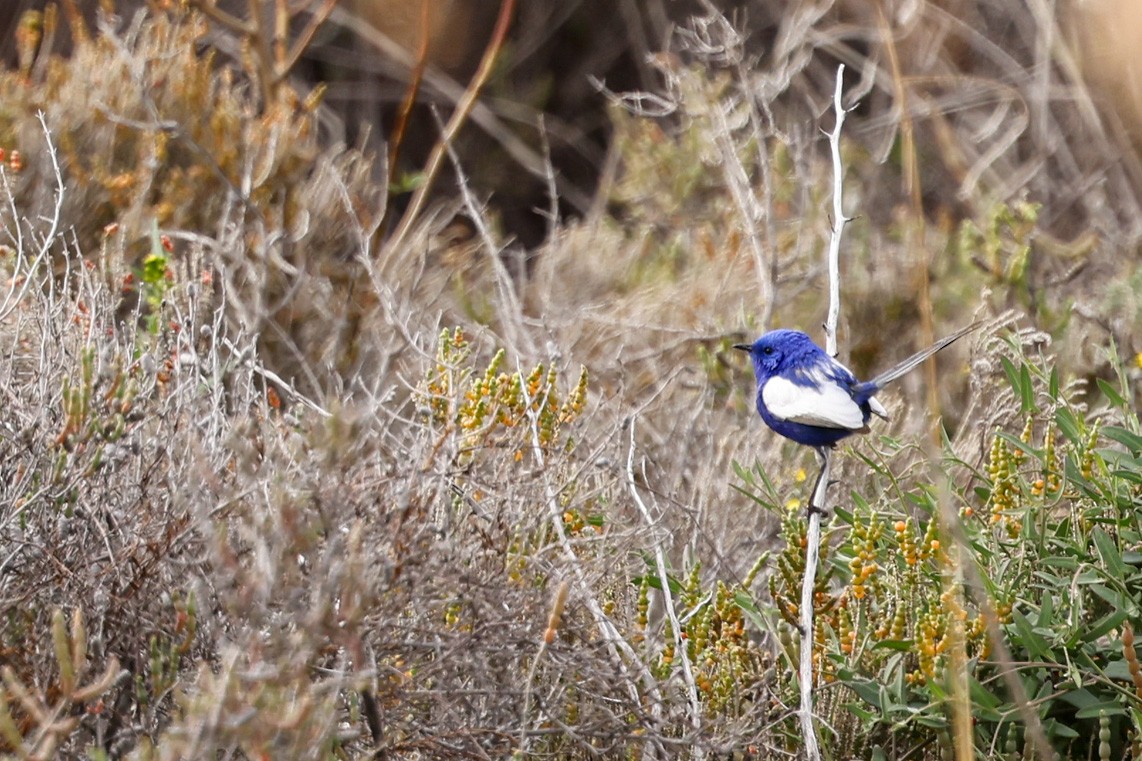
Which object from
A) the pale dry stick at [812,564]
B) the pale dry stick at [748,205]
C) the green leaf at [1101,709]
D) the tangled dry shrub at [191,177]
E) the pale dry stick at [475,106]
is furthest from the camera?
the pale dry stick at [475,106]

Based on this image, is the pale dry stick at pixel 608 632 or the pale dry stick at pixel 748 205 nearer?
the pale dry stick at pixel 608 632

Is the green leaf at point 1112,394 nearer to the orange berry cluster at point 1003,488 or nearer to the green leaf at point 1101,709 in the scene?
the orange berry cluster at point 1003,488

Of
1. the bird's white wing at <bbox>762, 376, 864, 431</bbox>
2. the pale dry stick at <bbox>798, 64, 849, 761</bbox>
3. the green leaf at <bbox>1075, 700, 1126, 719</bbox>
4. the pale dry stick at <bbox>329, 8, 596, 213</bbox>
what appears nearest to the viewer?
the pale dry stick at <bbox>798, 64, 849, 761</bbox>

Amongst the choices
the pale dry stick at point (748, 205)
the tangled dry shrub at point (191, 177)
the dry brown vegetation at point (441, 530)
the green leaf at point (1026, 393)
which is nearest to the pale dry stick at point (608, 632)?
→ the dry brown vegetation at point (441, 530)

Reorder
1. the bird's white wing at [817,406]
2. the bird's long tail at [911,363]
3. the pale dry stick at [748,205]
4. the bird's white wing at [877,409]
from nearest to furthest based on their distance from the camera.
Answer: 1. the bird's long tail at [911,363]
2. the bird's white wing at [817,406]
3. the bird's white wing at [877,409]
4. the pale dry stick at [748,205]

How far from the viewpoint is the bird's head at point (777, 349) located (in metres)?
3.16

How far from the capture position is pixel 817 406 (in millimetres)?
2920

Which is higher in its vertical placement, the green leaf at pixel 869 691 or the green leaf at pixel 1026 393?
the green leaf at pixel 1026 393

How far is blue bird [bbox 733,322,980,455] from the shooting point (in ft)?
9.53

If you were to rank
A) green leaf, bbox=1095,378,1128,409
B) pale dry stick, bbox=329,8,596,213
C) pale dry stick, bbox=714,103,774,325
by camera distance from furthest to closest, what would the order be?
1. pale dry stick, bbox=329,8,596,213
2. pale dry stick, bbox=714,103,774,325
3. green leaf, bbox=1095,378,1128,409

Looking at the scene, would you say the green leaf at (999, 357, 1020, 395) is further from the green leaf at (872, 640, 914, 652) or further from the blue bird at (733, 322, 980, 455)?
the green leaf at (872, 640, 914, 652)

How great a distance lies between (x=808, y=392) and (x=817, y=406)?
0.07 m

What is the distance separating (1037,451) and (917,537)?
30cm

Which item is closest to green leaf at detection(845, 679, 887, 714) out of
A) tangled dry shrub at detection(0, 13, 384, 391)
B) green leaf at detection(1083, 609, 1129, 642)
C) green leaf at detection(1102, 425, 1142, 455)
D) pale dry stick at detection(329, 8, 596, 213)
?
green leaf at detection(1083, 609, 1129, 642)
